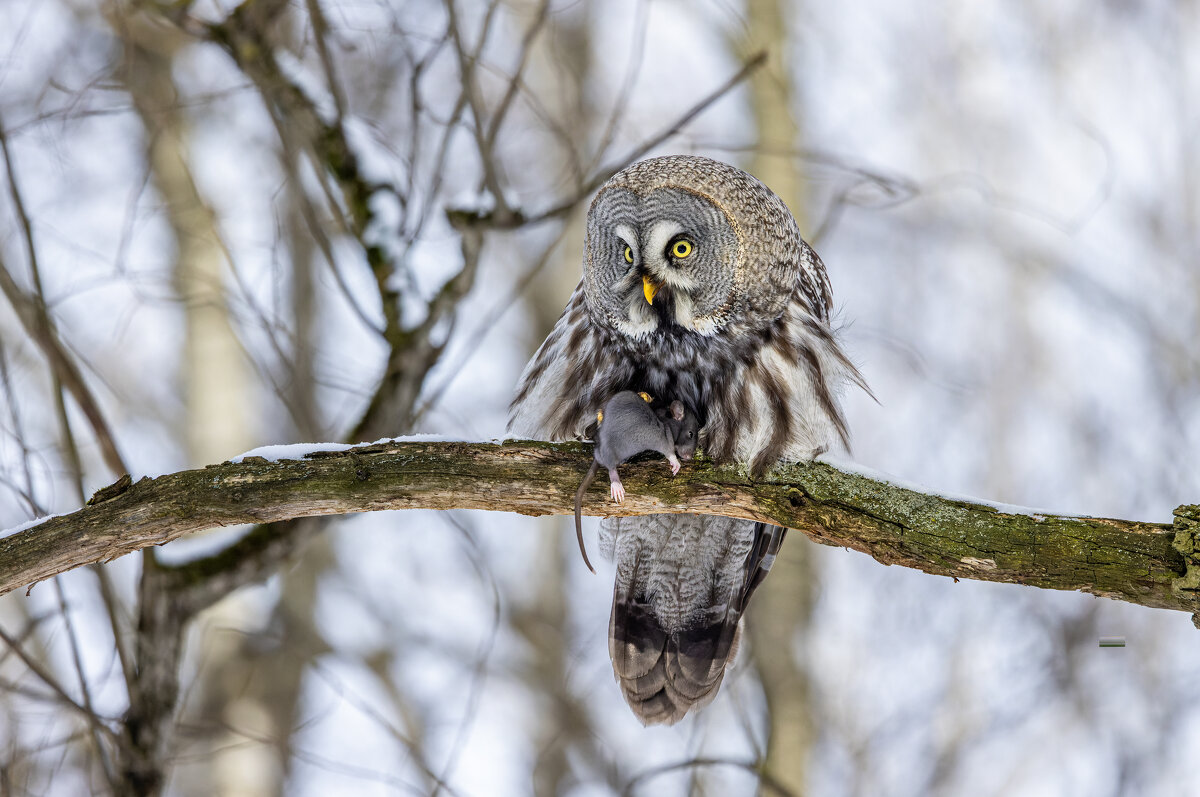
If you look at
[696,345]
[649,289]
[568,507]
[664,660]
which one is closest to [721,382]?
[696,345]

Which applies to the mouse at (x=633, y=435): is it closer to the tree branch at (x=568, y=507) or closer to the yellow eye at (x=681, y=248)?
the tree branch at (x=568, y=507)

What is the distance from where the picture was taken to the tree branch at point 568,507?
6.52ft

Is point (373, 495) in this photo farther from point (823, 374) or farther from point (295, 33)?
point (295, 33)

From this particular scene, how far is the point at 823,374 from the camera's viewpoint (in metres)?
2.96

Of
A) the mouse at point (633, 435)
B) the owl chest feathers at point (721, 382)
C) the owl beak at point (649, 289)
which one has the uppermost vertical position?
the owl beak at point (649, 289)

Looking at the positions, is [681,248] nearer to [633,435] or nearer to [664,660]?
[633,435]

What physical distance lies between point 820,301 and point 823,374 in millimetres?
429

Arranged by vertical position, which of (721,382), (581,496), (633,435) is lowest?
(581,496)

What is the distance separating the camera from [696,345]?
2.98 m

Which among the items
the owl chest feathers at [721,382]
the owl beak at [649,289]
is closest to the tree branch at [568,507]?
the owl chest feathers at [721,382]

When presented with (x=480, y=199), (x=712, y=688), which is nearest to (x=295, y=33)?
(x=480, y=199)

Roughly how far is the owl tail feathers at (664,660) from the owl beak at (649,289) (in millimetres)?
1081

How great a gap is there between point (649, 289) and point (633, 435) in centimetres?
63

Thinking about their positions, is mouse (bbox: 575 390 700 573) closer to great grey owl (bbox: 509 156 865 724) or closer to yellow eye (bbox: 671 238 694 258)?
great grey owl (bbox: 509 156 865 724)
